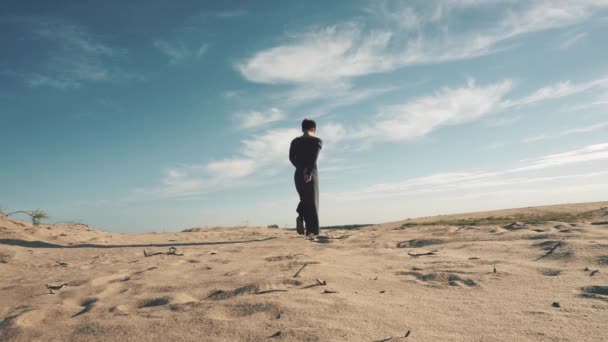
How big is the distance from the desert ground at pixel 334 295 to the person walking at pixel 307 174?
268cm

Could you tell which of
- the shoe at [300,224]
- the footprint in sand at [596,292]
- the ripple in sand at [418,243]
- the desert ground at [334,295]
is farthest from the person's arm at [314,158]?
the footprint in sand at [596,292]

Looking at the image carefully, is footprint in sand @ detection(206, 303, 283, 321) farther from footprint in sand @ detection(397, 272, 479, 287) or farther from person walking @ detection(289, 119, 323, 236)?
person walking @ detection(289, 119, 323, 236)

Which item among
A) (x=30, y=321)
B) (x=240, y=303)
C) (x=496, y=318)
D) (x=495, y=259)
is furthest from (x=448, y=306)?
(x=30, y=321)

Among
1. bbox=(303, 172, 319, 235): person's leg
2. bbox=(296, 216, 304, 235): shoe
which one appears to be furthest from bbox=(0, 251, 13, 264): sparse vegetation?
bbox=(303, 172, 319, 235): person's leg

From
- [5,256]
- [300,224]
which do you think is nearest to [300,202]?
[300,224]

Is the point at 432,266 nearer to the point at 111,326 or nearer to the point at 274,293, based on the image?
the point at 274,293

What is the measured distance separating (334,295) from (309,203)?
15.7 feet

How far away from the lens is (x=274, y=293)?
7.80ft

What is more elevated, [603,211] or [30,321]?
[603,211]

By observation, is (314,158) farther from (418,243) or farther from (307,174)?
(418,243)

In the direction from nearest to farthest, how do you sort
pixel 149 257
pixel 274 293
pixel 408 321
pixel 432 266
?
1. pixel 408 321
2. pixel 274 293
3. pixel 432 266
4. pixel 149 257

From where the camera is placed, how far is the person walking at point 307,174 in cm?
707

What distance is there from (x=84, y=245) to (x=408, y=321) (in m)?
6.15

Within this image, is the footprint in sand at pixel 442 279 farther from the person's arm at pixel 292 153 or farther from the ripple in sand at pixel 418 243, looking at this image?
the person's arm at pixel 292 153
